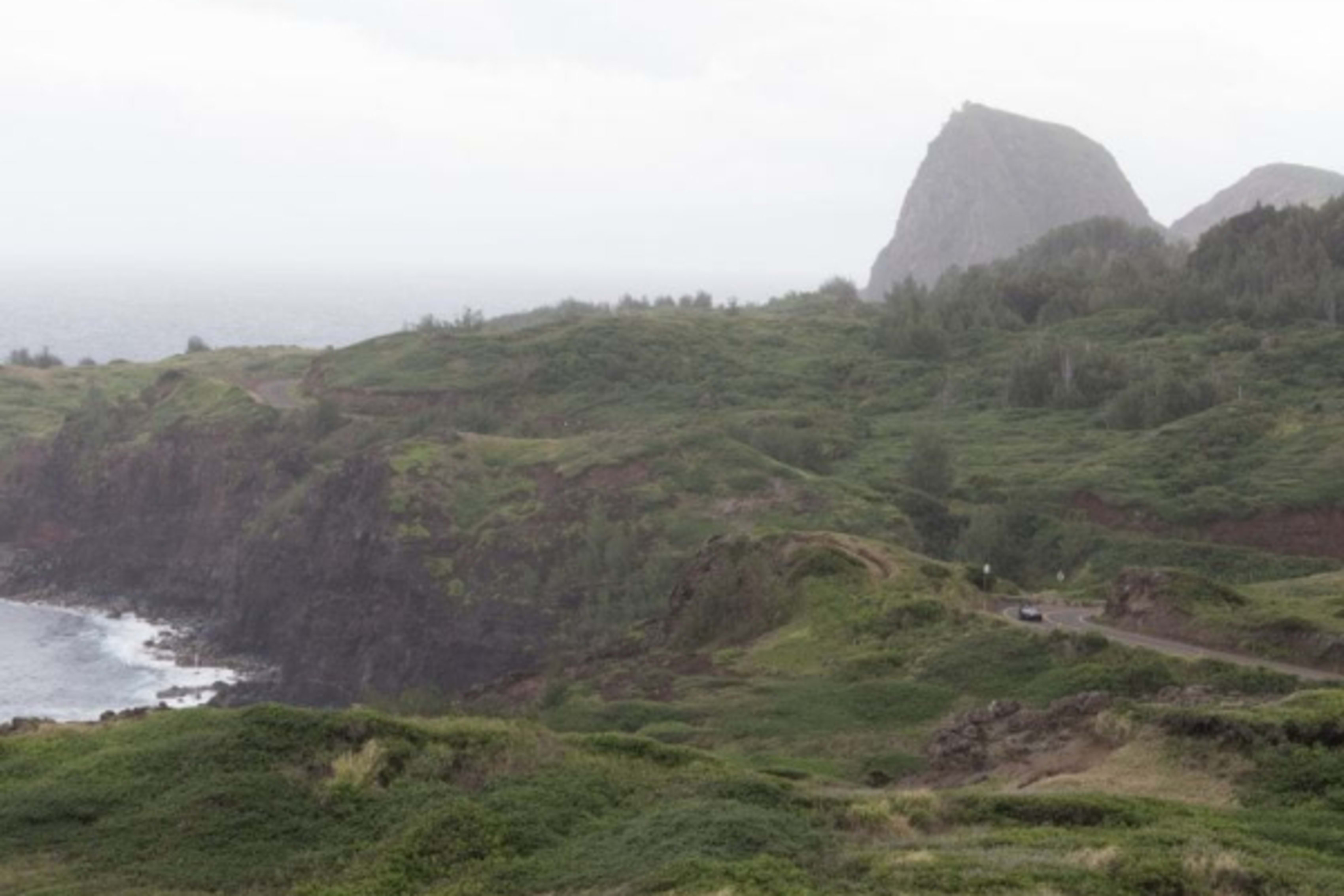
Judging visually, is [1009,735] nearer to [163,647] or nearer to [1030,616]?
[1030,616]

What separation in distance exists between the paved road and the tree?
29.8 meters

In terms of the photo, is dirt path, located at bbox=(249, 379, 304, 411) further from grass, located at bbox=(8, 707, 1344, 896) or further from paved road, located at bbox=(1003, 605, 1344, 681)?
grass, located at bbox=(8, 707, 1344, 896)

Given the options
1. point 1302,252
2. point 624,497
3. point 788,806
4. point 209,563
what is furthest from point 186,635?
point 1302,252

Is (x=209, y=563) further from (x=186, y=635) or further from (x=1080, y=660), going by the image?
(x=1080, y=660)

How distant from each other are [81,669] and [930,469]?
47508 mm

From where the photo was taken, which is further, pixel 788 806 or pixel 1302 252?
pixel 1302 252

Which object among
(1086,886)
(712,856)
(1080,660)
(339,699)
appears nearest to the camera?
(1086,886)

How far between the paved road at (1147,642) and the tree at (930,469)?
97.7 ft

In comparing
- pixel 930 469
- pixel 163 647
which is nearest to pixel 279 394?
pixel 163 647

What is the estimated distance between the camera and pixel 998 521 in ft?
226

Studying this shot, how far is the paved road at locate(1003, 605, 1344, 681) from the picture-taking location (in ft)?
115

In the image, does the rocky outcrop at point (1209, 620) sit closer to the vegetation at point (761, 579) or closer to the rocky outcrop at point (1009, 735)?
the vegetation at point (761, 579)

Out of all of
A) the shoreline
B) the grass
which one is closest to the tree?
the shoreline

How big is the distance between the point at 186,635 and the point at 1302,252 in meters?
87.3
